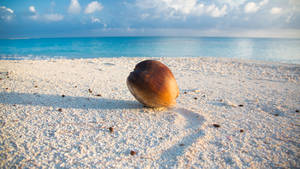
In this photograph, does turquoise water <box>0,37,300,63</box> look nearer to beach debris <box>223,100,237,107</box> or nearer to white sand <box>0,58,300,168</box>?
beach debris <box>223,100,237,107</box>

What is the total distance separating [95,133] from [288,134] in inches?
137

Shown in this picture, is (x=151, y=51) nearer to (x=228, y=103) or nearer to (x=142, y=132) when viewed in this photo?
(x=228, y=103)

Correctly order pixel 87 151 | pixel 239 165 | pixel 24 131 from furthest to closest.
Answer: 1. pixel 24 131
2. pixel 87 151
3. pixel 239 165

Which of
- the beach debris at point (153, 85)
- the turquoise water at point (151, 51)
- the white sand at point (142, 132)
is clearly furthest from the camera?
the turquoise water at point (151, 51)

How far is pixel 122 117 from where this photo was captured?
12.7 feet

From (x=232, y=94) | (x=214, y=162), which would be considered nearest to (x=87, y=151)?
(x=214, y=162)

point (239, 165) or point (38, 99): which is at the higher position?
point (38, 99)

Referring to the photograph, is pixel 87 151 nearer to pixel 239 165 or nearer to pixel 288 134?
pixel 239 165

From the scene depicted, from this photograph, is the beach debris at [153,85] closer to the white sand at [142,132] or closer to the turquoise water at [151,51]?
the white sand at [142,132]

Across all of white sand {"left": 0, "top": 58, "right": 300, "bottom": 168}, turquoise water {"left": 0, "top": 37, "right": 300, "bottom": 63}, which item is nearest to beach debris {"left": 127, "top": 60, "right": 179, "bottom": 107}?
white sand {"left": 0, "top": 58, "right": 300, "bottom": 168}

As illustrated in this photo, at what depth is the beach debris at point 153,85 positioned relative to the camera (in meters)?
3.71

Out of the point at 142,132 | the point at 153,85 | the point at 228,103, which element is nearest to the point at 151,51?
the point at 228,103

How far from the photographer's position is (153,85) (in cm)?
369

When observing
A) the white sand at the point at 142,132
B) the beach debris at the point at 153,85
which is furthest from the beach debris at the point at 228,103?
the beach debris at the point at 153,85
